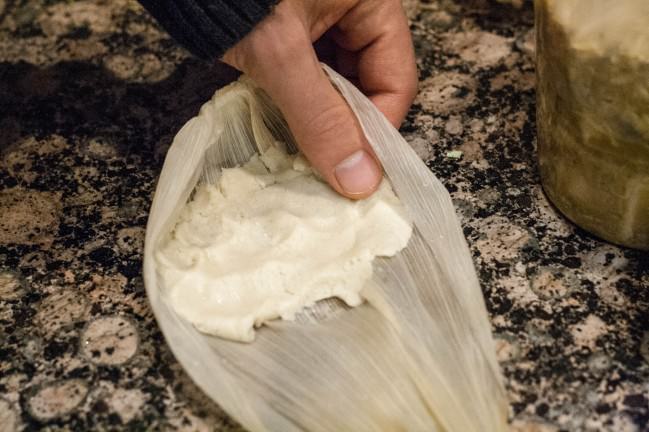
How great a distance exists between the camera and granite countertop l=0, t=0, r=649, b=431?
2.67 feet

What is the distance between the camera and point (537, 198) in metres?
1.02

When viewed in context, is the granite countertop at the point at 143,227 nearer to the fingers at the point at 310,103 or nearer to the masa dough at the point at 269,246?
the masa dough at the point at 269,246

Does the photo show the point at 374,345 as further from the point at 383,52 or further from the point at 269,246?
the point at 383,52

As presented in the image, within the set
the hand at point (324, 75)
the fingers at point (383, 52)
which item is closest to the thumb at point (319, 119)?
the hand at point (324, 75)

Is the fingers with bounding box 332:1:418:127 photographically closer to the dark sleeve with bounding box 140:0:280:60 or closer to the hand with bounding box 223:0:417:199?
the hand with bounding box 223:0:417:199

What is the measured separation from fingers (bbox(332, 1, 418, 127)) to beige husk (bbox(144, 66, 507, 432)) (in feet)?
0.44

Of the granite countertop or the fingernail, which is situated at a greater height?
the fingernail

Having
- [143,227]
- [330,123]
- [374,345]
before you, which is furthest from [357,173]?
[143,227]

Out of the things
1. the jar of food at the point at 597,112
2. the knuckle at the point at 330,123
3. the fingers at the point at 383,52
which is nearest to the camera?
the jar of food at the point at 597,112

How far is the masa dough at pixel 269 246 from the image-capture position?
84 cm

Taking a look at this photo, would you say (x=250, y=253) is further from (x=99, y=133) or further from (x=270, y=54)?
(x=99, y=133)

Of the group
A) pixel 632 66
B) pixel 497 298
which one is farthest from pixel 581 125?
pixel 497 298

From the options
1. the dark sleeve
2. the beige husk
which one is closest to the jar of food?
the beige husk

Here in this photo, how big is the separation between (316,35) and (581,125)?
38cm
